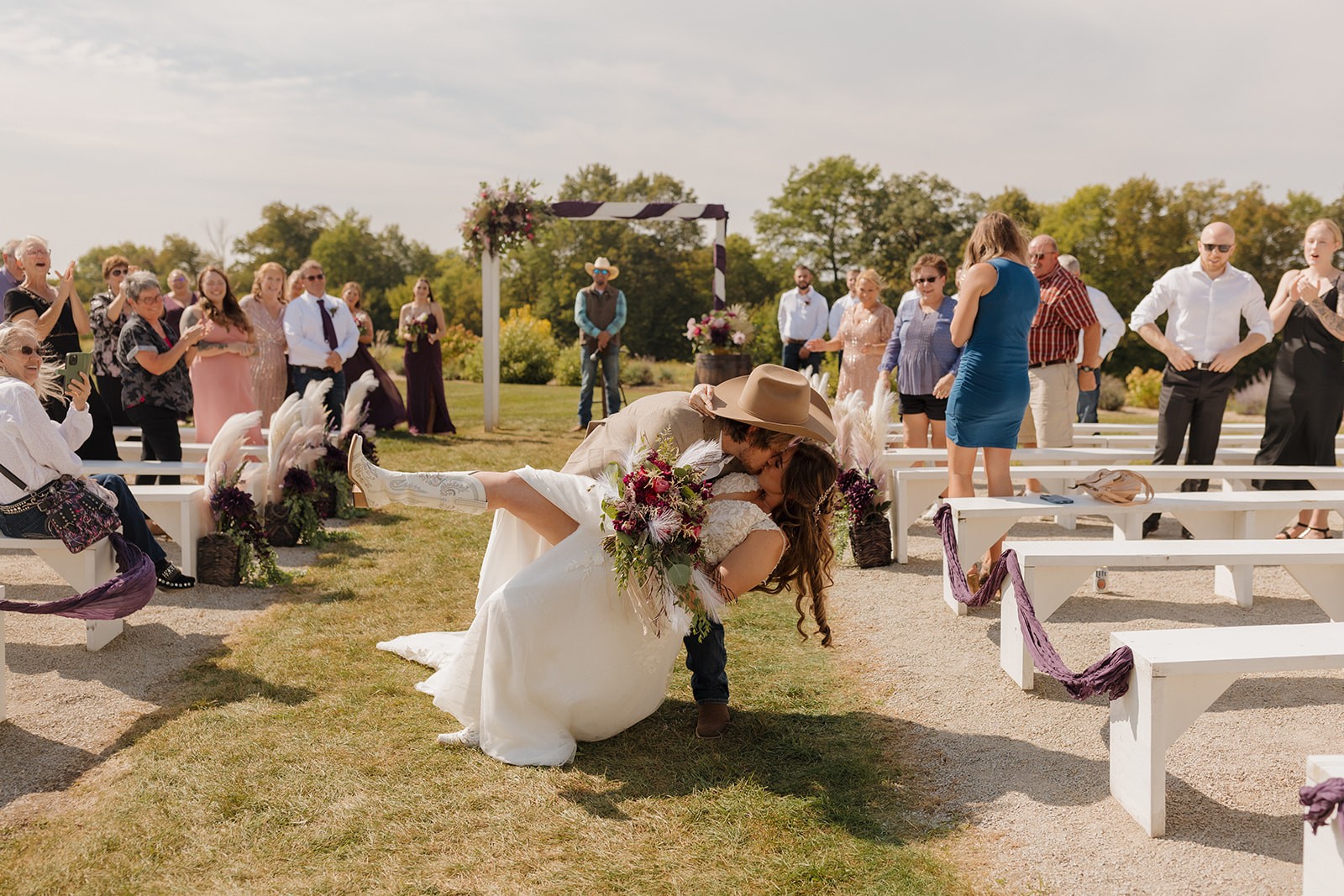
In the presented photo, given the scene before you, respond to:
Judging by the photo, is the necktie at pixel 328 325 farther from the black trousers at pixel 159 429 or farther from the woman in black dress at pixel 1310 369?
the woman in black dress at pixel 1310 369

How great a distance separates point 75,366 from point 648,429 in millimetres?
3386

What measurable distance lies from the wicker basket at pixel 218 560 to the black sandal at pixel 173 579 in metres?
0.24

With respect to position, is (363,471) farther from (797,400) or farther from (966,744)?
(966,744)

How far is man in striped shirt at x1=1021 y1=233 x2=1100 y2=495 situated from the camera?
6.52 meters

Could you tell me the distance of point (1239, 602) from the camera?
5047mm

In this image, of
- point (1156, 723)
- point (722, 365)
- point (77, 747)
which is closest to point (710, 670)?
point (1156, 723)

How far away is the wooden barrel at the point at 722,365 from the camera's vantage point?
1270 cm

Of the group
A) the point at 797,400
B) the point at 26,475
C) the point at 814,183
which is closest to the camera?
the point at 797,400

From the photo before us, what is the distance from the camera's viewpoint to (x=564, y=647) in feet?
10.4

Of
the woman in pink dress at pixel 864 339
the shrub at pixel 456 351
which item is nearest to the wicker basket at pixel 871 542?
the woman in pink dress at pixel 864 339

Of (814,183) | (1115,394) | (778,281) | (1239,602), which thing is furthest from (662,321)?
(1239,602)

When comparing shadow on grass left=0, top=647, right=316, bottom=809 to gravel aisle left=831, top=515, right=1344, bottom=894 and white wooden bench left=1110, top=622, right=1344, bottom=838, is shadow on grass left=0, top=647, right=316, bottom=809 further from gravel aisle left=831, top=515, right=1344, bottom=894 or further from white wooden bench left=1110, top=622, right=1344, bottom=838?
white wooden bench left=1110, top=622, right=1344, bottom=838

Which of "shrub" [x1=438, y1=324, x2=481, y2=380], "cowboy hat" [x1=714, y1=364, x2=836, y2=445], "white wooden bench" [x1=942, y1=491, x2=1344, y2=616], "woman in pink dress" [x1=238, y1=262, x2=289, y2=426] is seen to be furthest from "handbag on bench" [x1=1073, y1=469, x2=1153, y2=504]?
"shrub" [x1=438, y1=324, x2=481, y2=380]

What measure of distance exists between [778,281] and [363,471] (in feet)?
130
